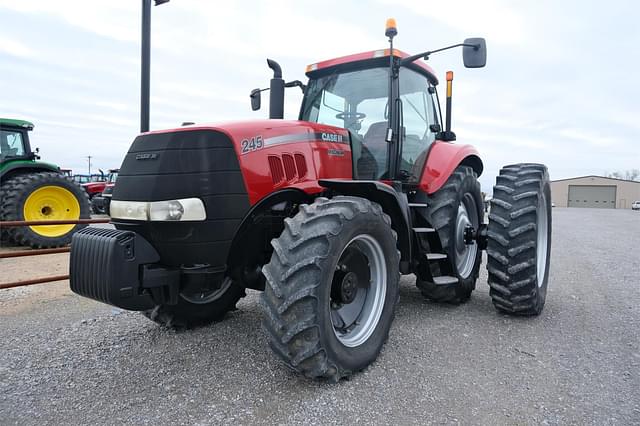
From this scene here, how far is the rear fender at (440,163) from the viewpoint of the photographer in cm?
419

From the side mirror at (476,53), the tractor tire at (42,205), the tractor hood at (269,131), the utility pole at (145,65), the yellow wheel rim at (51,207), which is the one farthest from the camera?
the yellow wheel rim at (51,207)

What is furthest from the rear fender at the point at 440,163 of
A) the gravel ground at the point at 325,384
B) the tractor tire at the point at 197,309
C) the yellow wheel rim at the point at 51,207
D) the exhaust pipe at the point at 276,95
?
the yellow wheel rim at the point at 51,207

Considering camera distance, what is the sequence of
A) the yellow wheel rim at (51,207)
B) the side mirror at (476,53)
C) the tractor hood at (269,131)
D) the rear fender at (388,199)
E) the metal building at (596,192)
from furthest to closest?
the metal building at (596,192) → the yellow wheel rim at (51,207) → the side mirror at (476,53) → the rear fender at (388,199) → the tractor hood at (269,131)

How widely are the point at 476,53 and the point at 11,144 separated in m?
9.33

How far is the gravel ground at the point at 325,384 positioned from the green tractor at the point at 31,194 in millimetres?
4415

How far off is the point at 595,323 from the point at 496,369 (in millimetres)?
1651

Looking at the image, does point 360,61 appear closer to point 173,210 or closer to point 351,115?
point 351,115

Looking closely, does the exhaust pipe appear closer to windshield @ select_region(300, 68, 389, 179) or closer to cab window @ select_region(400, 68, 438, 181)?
windshield @ select_region(300, 68, 389, 179)

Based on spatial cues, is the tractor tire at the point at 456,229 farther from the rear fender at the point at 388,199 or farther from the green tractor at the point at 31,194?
the green tractor at the point at 31,194

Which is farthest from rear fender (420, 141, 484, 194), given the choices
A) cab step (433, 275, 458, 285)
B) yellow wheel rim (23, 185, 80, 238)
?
yellow wheel rim (23, 185, 80, 238)

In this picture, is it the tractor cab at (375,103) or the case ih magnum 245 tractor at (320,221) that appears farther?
the tractor cab at (375,103)

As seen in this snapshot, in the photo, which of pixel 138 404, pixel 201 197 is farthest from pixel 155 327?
pixel 201 197

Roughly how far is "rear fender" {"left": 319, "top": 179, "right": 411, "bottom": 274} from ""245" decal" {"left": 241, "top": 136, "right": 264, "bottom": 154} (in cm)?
51

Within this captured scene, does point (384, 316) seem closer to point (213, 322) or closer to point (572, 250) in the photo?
point (213, 322)
